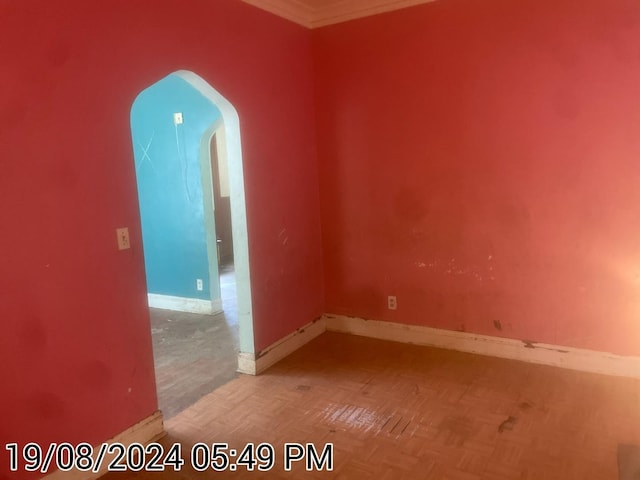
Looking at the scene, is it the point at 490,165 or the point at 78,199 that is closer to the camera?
Result: the point at 78,199

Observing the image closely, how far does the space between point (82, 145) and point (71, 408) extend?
117 cm

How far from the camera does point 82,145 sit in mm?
2203

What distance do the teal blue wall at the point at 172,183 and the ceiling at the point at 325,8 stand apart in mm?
1113

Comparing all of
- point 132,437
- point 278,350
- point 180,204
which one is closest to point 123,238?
point 132,437

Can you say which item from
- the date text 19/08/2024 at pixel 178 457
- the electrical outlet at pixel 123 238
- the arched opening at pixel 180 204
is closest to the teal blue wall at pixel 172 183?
the arched opening at pixel 180 204

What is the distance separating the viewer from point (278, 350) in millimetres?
3539

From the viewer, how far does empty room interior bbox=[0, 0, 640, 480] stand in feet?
7.02

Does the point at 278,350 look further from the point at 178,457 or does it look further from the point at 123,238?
the point at 123,238

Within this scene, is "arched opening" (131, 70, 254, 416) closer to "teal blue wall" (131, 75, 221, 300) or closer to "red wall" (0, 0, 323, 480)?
"teal blue wall" (131, 75, 221, 300)

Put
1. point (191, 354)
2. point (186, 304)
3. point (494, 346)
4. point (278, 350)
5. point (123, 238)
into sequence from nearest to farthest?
point (123, 238) → point (494, 346) → point (278, 350) → point (191, 354) → point (186, 304)

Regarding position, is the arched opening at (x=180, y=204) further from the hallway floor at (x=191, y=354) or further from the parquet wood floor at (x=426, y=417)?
the parquet wood floor at (x=426, y=417)

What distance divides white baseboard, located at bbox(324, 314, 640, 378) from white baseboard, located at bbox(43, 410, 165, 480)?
1776mm

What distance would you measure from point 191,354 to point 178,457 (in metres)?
1.35

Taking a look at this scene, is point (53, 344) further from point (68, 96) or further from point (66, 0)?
point (66, 0)
